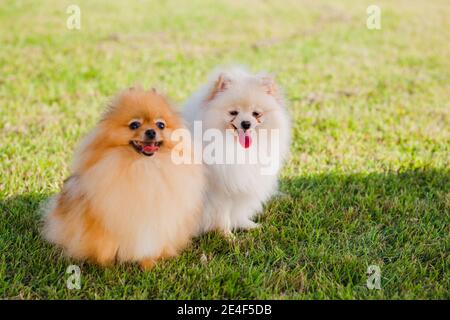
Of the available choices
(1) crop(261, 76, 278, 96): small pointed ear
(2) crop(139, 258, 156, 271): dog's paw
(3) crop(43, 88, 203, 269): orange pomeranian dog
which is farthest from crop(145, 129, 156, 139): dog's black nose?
(1) crop(261, 76, 278, 96): small pointed ear

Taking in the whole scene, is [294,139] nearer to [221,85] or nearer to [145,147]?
[221,85]

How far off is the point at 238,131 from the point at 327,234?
3.46 ft

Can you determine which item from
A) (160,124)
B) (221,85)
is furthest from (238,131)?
(160,124)

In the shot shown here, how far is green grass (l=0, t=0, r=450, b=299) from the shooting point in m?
2.96


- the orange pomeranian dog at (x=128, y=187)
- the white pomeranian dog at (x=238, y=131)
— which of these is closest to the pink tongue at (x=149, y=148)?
the orange pomeranian dog at (x=128, y=187)

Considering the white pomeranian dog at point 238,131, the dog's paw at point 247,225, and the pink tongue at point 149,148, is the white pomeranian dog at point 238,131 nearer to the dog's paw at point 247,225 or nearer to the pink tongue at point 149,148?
the dog's paw at point 247,225

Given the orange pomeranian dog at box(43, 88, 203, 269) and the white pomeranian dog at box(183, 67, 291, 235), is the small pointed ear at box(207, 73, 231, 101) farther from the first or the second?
the orange pomeranian dog at box(43, 88, 203, 269)

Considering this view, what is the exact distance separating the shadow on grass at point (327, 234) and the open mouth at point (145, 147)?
31.6 inches

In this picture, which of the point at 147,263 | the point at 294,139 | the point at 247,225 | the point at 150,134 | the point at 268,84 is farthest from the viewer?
the point at 294,139

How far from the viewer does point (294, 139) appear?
207 inches

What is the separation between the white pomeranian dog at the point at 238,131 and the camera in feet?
10.4

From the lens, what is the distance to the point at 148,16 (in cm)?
1109
